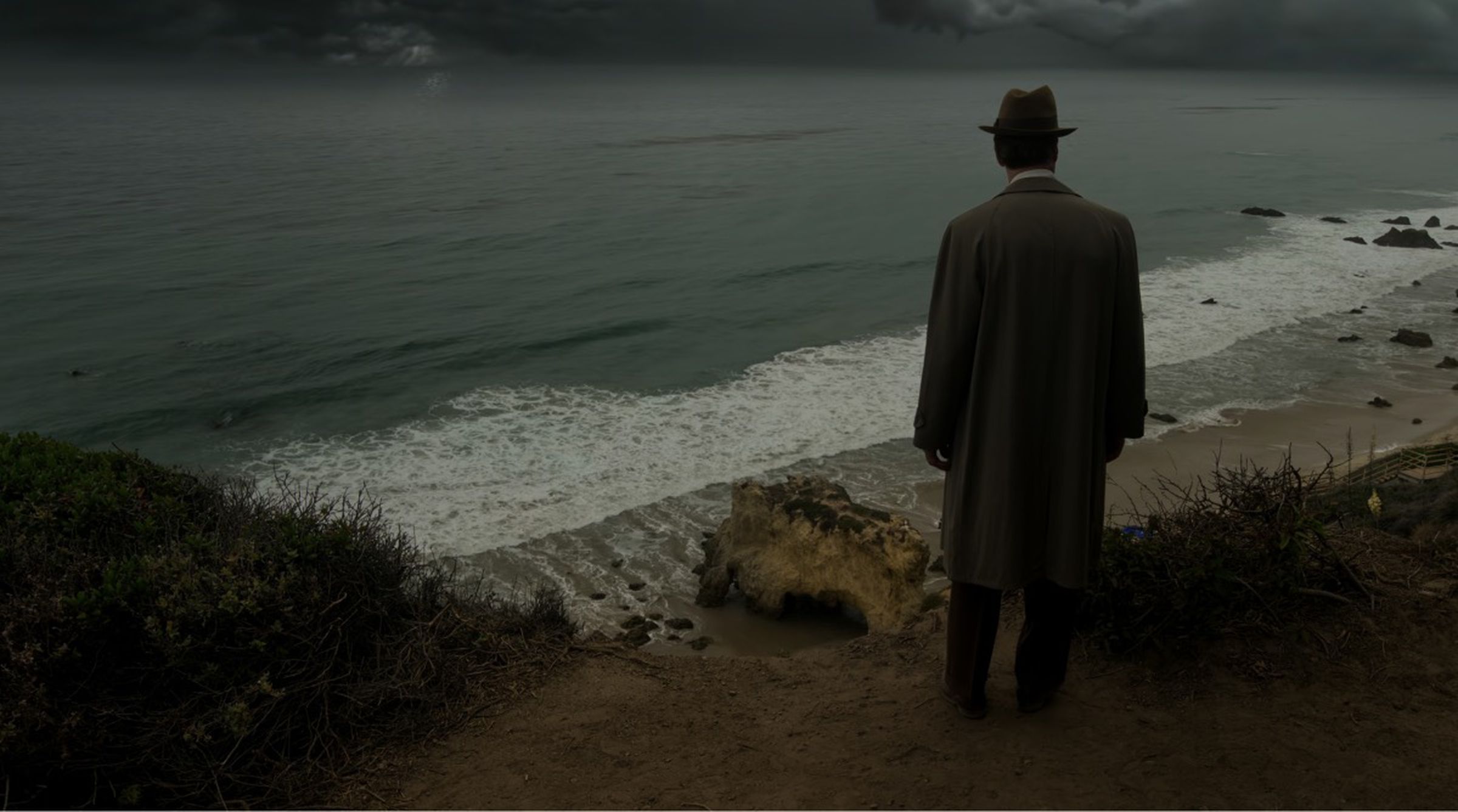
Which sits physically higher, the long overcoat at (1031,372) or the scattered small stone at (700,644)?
the long overcoat at (1031,372)

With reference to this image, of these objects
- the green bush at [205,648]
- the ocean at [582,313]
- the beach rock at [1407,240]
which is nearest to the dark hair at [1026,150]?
the green bush at [205,648]

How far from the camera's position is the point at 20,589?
427 centimetres

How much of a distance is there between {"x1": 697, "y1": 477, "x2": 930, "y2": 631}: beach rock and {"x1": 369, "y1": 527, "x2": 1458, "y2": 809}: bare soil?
2.31 m

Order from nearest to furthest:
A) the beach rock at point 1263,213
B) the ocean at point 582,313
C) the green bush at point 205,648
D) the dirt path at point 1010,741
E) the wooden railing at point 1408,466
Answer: the dirt path at point 1010,741 < the green bush at point 205,648 < the wooden railing at point 1408,466 < the ocean at point 582,313 < the beach rock at point 1263,213

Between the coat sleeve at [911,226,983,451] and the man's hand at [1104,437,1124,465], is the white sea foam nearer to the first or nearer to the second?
the coat sleeve at [911,226,983,451]

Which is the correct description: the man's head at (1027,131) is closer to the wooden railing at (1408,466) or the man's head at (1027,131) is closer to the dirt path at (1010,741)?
the dirt path at (1010,741)

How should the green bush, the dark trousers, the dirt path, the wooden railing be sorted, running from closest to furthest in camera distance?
the dirt path
the green bush
the dark trousers
the wooden railing

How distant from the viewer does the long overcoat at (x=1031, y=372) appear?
3.78 metres

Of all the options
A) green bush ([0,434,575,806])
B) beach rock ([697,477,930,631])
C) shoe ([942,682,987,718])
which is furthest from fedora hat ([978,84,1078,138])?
beach rock ([697,477,930,631])

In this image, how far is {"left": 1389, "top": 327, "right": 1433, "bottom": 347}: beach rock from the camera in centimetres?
1722

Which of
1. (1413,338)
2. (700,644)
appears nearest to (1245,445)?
(1413,338)

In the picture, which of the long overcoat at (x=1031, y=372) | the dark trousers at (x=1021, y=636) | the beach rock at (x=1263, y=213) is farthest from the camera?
the beach rock at (x=1263, y=213)

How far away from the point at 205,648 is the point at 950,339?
10.3ft

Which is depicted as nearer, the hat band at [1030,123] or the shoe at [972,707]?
the hat band at [1030,123]
